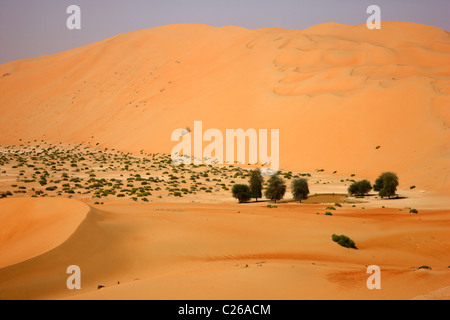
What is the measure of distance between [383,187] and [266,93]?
2951 centimetres

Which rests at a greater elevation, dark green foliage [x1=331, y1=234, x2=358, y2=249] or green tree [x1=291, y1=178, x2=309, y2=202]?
green tree [x1=291, y1=178, x2=309, y2=202]

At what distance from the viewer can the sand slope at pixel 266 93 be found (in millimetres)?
40969

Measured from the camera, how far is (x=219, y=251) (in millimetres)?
13688

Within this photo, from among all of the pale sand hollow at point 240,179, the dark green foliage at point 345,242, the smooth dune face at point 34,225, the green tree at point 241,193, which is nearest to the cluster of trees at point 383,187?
the pale sand hollow at point 240,179

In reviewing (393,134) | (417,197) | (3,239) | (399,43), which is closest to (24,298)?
(3,239)

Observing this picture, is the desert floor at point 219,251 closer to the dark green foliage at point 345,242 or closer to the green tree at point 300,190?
the dark green foliage at point 345,242

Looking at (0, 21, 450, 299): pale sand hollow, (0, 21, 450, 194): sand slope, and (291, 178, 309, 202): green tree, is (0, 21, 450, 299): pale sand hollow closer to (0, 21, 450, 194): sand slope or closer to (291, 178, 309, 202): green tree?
(0, 21, 450, 194): sand slope

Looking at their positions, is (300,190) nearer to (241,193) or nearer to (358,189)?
(241,193)

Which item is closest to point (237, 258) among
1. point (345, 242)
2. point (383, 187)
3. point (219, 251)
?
point (219, 251)

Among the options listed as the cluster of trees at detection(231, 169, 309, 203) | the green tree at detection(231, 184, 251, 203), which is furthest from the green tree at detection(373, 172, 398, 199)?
the green tree at detection(231, 184, 251, 203)

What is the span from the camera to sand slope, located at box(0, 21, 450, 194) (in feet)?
134

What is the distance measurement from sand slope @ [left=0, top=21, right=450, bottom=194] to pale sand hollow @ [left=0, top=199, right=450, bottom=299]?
51.2ft
